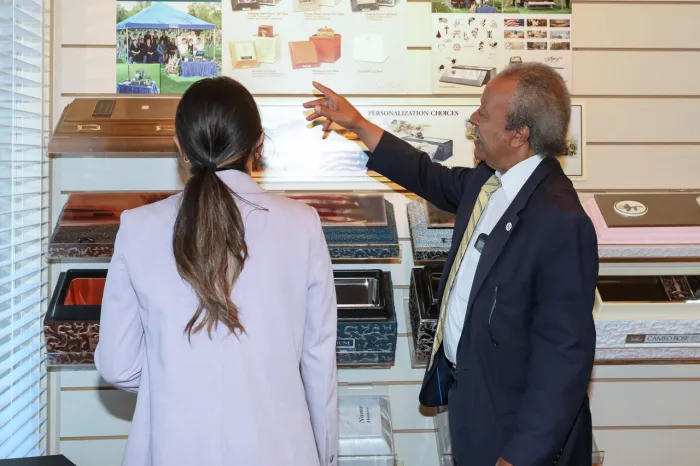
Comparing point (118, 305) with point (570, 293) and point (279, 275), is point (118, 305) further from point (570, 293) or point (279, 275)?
point (570, 293)

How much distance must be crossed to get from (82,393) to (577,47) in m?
2.47

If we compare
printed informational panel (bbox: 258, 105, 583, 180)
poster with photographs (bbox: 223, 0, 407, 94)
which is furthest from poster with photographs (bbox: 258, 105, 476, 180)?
poster with photographs (bbox: 223, 0, 407, 94)

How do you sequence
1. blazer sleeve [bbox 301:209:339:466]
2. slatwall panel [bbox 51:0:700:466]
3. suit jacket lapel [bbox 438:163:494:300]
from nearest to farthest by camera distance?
blazer sleeve [bbox 301:209:339:466] < suit jacket lapel [bbox 438:163:494:300] < slatwall panel [bbox 51:0:700:466]

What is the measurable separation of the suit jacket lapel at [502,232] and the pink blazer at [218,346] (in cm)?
56

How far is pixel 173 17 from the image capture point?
3.01 m

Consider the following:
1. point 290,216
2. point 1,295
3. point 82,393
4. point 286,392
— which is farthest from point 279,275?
point 82,393

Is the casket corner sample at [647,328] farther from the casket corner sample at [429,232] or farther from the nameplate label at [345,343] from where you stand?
the nameplate label at [345,343]

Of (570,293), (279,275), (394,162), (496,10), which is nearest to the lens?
(279,275)

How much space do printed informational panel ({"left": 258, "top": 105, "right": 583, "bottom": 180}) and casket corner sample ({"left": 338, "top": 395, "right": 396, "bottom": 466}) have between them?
35.4 inches

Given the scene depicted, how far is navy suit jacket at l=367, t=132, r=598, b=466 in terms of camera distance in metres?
1.92

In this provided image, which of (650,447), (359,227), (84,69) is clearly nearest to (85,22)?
(84,69)

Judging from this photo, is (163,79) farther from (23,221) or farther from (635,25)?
(635,25)

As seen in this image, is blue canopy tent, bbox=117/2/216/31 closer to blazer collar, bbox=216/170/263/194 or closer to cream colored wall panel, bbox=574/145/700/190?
blazer collar, bbox=216/170/263/194

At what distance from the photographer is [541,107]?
2.08 meters
